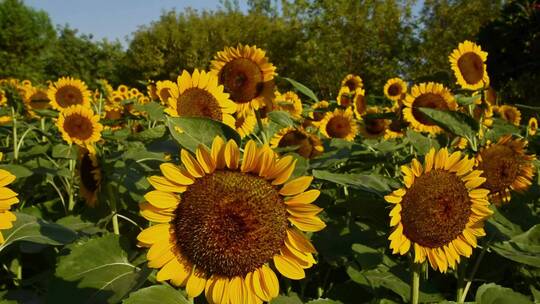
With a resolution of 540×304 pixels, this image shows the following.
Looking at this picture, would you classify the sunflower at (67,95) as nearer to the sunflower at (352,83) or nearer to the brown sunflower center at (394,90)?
the sunflower at (352,83)

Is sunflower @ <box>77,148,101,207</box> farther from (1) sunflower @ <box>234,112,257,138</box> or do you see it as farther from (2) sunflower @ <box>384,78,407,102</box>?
(2) sunflower @ <box>384,78,407,102</box>

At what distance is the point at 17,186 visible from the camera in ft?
10.1

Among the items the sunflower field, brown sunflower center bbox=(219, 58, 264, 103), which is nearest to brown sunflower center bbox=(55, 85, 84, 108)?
the sunflower field

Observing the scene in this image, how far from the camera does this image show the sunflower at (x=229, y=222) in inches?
50.6

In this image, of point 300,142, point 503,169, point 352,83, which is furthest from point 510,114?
point 503,169

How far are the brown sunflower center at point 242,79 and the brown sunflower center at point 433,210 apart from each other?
1414mm

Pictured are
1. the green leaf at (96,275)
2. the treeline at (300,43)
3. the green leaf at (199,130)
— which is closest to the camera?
the green leaf at (96,275)

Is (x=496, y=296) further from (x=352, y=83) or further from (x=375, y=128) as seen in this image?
(x=352, y=83)

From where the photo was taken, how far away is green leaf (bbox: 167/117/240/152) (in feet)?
4.91

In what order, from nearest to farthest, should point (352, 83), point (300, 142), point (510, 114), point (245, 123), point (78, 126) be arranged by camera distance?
point (245, 123)
point (300, 142)
point (78, 126)
point (510, 114)
point (352, 83)

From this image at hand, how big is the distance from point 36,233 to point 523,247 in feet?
5.24

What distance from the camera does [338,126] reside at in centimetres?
482

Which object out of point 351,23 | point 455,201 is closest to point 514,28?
point 455,201

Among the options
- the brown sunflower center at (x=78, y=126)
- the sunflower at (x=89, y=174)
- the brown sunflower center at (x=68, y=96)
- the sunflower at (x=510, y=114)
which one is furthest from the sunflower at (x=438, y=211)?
the brown sunflower center at (x=68, y=96)
